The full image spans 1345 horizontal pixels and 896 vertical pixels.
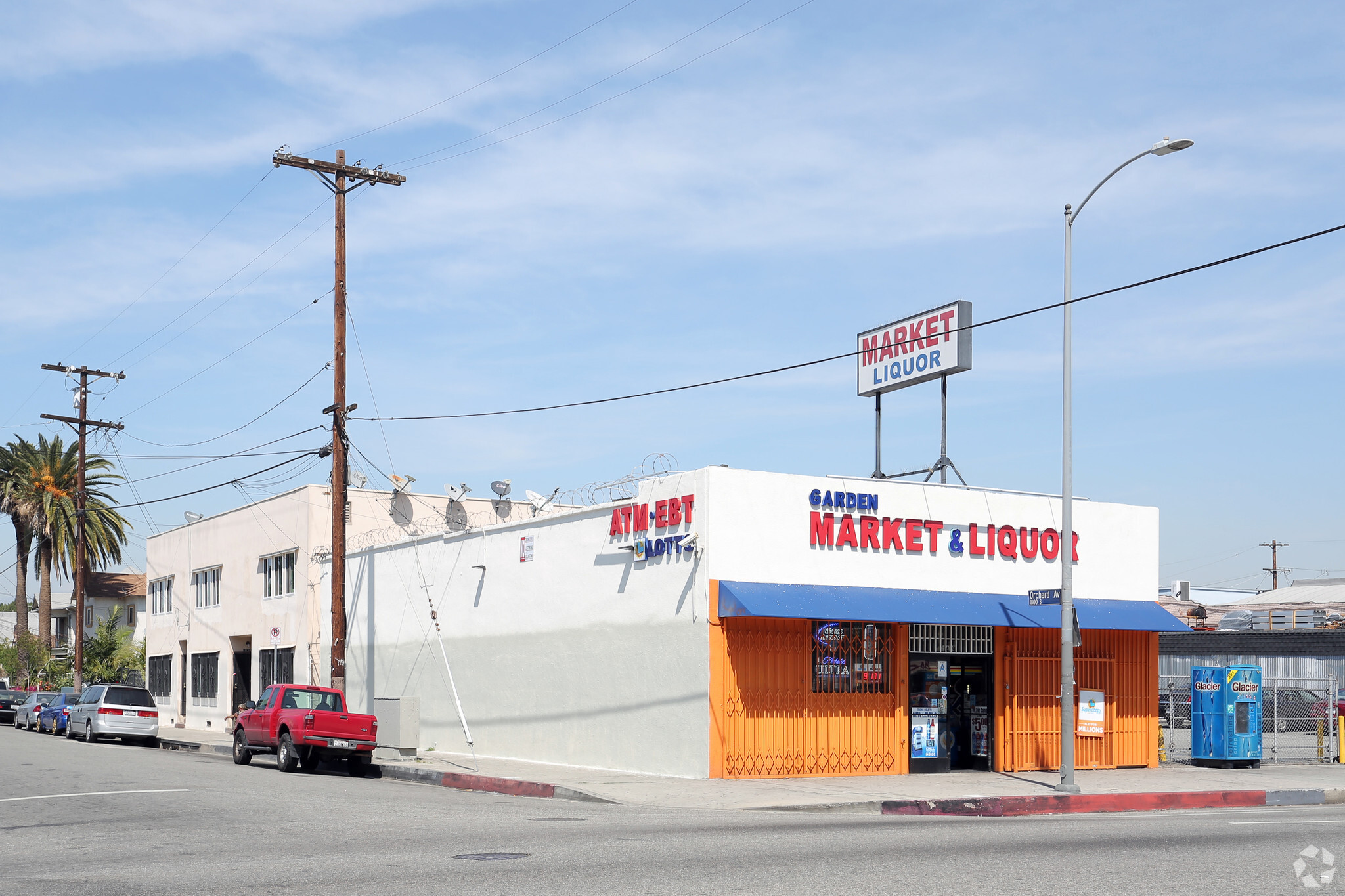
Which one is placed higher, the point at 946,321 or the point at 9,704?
the point at 946,321

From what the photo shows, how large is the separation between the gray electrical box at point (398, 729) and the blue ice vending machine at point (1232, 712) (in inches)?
586

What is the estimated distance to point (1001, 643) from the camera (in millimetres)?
23766

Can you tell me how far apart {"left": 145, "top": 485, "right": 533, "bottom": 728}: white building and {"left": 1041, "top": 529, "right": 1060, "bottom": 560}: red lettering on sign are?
14606mm

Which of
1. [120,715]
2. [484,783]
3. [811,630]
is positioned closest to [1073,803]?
[811,630]

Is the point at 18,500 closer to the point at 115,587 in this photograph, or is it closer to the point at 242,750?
the point at 115,587

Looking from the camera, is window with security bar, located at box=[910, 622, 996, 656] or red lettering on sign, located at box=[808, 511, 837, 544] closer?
red lettering on sign, located at box=[808, 511, 837, 544]

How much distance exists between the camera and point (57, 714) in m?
38.0

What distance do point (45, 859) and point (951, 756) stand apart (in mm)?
16185

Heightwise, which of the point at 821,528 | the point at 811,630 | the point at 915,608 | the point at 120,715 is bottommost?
the point at 120,715

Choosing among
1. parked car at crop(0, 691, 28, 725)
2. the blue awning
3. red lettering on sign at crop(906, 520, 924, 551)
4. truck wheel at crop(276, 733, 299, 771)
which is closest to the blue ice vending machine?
the blue awning

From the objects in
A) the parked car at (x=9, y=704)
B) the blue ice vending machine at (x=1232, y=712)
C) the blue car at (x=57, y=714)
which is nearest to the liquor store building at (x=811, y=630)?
the blue ice vending machine at (x=1232, y=712)

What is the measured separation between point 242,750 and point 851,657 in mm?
12293

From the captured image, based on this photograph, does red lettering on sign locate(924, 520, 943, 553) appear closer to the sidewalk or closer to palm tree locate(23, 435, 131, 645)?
the sidewalk

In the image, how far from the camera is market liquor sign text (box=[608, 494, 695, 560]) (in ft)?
71.4
